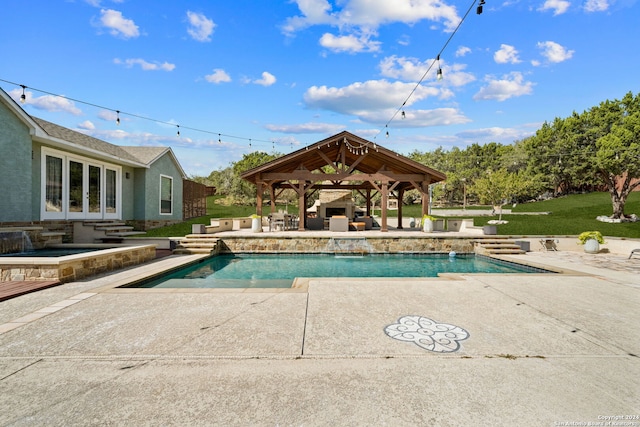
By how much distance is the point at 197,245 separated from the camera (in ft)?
37.2

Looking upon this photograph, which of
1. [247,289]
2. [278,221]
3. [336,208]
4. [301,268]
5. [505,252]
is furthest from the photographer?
[336,208]

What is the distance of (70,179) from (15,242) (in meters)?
3.78

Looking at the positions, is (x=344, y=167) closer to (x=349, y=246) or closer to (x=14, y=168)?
(x=349, y=246)

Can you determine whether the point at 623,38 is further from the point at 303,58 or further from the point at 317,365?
the point at 317,365

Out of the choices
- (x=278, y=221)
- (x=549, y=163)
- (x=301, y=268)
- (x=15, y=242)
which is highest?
(x=549, y=163)

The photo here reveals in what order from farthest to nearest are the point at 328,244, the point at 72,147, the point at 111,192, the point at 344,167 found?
the point at 344,167 < the point at 111,192 < the point at 328,244 < the point at 72,147

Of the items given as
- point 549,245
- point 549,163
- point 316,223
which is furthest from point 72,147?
point 549,163

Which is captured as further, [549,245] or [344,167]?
[344,167]

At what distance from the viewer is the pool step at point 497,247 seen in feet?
37.7

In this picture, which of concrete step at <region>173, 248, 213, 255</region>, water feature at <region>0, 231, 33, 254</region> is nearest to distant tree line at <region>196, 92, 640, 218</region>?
concrete step at <region>173, 248, 213, 255</region>

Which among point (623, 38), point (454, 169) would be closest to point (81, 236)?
point (623, 38)

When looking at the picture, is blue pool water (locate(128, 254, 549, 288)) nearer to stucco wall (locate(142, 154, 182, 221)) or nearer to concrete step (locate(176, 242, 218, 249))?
concrete step (locate(176, 242, 218, 249))

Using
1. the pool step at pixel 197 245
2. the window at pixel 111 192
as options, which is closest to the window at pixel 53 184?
the window at pixel 111 192

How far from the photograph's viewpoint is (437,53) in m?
7.52
